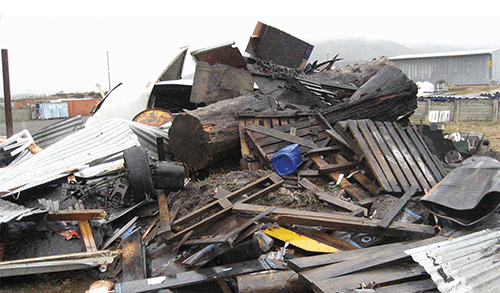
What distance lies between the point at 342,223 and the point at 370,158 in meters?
1.54

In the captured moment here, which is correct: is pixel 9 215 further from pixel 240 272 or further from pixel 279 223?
pixel 279 223

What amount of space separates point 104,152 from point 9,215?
189cm

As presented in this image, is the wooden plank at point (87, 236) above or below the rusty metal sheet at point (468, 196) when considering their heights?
below

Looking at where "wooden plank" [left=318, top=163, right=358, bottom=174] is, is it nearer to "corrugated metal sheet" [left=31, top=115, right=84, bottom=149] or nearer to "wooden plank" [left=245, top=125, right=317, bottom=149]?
"wooden plank" [left=245, top=125, right=317, bottom=149]

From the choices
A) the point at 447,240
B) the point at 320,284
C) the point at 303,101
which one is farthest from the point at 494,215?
the point at 303,101

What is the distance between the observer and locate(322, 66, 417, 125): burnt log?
6211 mm

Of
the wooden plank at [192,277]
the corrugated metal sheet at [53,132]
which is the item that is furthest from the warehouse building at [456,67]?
the wooden plank at [192,277]

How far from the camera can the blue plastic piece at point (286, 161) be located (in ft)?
16.4

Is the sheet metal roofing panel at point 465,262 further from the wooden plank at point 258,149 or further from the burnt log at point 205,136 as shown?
the burnt log at point 205,136

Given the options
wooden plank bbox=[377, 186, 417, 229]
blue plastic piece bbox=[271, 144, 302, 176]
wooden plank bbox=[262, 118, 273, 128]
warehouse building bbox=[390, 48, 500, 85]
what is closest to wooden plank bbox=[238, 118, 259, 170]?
wooden plank bbox=[262, 118, 273, 128]

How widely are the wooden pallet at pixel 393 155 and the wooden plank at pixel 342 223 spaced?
0.92 metres

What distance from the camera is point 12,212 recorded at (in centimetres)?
393

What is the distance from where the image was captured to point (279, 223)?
3.87m

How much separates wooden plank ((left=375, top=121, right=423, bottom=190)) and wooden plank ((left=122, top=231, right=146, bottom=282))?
339cm
